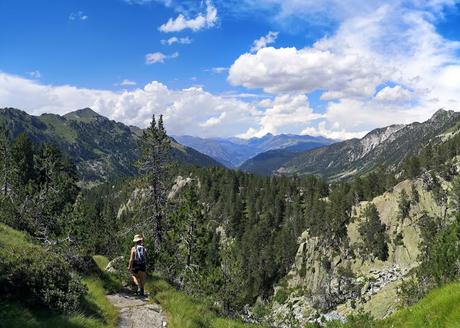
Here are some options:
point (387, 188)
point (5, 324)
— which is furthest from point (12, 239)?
point (387, 188)

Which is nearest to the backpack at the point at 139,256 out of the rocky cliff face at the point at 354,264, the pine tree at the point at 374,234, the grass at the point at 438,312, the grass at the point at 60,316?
the grass at the point at 60,316

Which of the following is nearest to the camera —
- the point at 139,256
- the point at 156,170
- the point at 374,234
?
the point at 139,256

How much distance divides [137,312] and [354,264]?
456ft

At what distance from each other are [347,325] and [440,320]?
4929mm

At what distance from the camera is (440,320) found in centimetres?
847

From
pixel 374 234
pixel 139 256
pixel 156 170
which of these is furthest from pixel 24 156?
pixel 374 234

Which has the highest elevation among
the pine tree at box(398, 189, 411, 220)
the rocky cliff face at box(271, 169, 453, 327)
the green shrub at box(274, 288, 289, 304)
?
the pine tree at box(398, 189, 411, 220)

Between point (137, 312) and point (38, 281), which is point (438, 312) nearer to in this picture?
point (38, 281)

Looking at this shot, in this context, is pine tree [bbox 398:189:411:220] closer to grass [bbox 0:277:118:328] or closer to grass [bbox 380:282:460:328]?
grass [bbox 0:277:118:328]

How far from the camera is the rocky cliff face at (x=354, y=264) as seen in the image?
127 metres

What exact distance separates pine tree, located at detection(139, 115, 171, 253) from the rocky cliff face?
88869mm

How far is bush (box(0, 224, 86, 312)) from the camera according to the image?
11964 millimetres

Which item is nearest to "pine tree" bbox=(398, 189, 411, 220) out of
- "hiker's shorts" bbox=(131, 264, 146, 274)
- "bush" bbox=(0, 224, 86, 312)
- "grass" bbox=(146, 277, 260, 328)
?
"grass" bbox=(146, 277, 260, 328)

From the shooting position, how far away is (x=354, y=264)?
144 m
